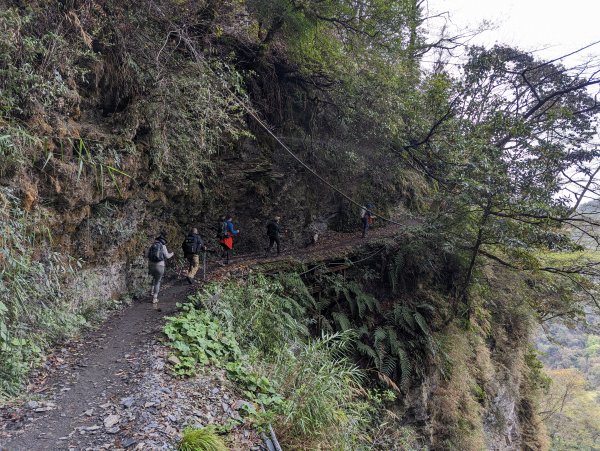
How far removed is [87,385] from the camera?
4.84m

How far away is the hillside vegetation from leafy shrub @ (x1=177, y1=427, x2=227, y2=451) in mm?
1210

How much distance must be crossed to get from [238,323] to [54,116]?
16.3 ft

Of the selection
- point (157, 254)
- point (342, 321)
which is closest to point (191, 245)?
point (157, 254)

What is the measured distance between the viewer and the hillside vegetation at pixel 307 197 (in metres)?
5.61

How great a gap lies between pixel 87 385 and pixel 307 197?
1080 centimetres

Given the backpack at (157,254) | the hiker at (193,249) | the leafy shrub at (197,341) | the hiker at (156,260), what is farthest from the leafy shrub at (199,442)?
the hiker at (193,249)

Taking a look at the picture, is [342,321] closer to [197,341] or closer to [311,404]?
[197,341]

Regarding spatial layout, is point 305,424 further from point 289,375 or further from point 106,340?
point 106,340

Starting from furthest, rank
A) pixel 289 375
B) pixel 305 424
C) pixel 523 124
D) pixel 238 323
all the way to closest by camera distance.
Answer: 1. pixel 523 124
2. pixel 238 323
3. pixel 289 375
4. pixel 305 424

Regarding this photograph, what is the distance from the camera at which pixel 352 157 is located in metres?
13.9

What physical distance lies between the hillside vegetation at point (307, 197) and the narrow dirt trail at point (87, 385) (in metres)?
0.39

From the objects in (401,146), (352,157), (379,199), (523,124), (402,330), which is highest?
(523,124)

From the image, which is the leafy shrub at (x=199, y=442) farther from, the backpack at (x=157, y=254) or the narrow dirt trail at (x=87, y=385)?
the backpack at (x=157, y=254)

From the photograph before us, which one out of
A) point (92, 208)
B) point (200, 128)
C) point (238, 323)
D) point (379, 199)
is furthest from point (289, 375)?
point (379, 199)
